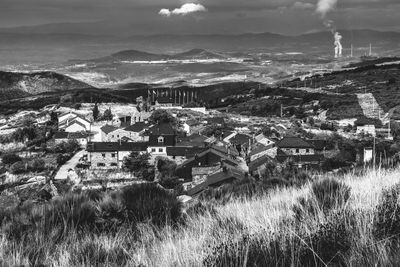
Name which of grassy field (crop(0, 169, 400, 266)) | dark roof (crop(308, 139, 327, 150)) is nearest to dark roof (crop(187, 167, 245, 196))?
dark roof (crop(308, 139, 327, 150))

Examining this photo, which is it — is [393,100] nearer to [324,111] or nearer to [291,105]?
[324,111]

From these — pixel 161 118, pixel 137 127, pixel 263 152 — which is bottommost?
pixel 263 152

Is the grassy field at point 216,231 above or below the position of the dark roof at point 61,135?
above

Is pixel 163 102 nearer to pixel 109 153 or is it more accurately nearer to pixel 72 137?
pixel 72 137

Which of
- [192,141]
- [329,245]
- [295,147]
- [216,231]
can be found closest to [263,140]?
[295,147]

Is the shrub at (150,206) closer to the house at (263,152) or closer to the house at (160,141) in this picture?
the house at (263,152)

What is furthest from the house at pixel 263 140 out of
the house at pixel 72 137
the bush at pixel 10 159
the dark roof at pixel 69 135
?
the bush at pixel 10 159

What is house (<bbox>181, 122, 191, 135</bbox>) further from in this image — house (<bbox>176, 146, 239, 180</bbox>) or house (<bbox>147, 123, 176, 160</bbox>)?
house (<bbox>176, 146, 239, 180</bbox>)
